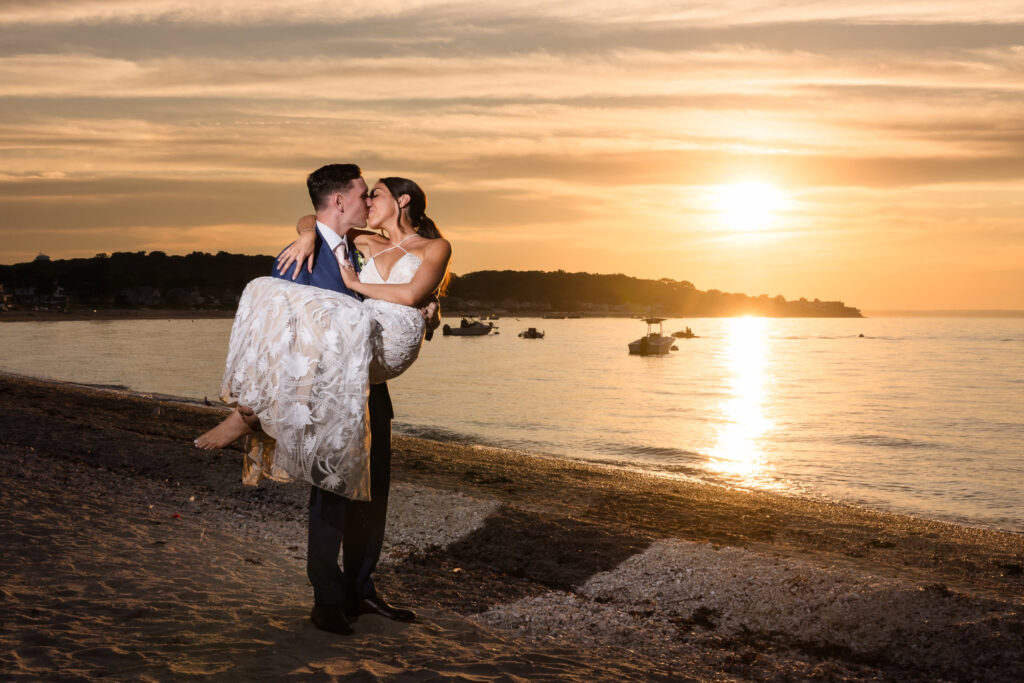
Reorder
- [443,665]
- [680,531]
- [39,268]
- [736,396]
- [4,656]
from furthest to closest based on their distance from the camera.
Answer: [39,268] < [736,396] < [680,531] < [443,665] < [4,656]

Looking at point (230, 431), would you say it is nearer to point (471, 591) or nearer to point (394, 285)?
point (394, 285)

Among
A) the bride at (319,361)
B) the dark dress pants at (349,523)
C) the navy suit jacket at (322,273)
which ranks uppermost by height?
the navy suit jacket at (322,273)

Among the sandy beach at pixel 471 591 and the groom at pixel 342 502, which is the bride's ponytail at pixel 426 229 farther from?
the sandy beach at pixel 471 591

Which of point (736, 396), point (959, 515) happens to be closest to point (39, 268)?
point (736, 396)

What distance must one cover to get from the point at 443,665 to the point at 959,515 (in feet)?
47.8

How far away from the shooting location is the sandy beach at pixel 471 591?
4566mm

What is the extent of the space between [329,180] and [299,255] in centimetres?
45

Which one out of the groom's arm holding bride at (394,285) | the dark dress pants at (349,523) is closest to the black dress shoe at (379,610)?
the dark dress pants at (349,523)

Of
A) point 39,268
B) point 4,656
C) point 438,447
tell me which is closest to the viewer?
point 4,656

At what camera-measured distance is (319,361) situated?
4359mm

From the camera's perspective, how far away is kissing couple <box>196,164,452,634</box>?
14.3 feet

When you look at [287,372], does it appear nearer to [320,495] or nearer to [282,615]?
[320,495]

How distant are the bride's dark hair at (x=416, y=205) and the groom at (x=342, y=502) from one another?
17 cm

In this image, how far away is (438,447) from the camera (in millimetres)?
20594
